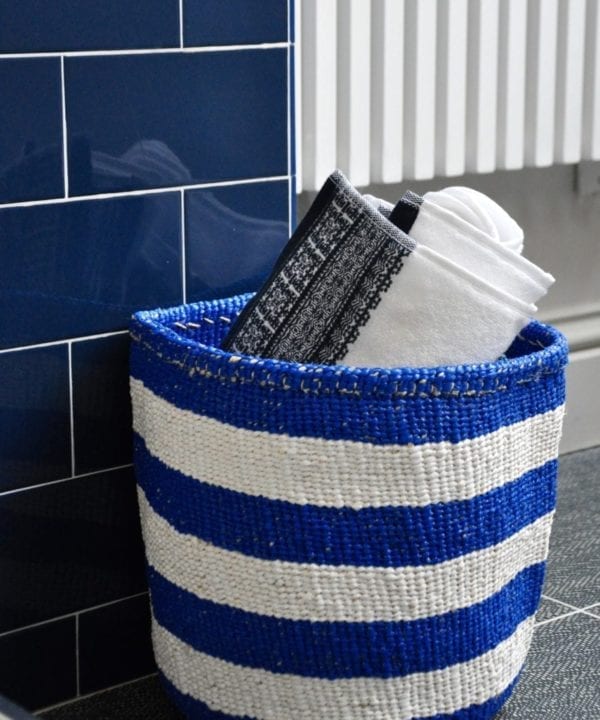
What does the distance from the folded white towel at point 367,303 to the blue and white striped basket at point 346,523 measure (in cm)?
5

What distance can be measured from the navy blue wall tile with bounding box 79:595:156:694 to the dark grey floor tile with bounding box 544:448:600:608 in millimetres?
507

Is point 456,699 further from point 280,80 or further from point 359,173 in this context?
point 359,173

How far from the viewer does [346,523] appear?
1.04 metres

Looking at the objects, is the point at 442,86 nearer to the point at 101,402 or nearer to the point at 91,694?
the point at 101,402

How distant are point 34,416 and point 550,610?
26.0 inches

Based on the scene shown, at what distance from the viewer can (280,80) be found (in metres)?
1.31

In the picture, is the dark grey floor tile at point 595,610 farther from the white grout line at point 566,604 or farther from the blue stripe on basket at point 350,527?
the blue stripe on basket at point 350,527

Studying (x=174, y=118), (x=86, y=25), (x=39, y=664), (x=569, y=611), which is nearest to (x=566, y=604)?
(x=569, y=611)

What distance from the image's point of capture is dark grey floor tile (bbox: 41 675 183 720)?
1.26 meters

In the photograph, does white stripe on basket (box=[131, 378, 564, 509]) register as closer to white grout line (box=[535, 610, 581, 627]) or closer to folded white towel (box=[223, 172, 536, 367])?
folded white towel (box=[223, 172, 536, 367])

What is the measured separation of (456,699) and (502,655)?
61mm

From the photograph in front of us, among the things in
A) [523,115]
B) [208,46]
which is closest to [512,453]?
[208,46]

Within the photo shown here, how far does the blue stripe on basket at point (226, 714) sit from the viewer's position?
3.69 feet

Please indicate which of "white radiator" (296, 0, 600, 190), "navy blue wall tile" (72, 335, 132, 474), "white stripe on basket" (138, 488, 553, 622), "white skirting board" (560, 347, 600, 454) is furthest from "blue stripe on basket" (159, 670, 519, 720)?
"white skirting board" (560, 347, 600, 454)
